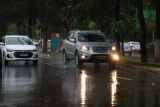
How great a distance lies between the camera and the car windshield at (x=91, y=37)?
30.5 meters

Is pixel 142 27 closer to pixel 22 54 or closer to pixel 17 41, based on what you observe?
pixel 22 54

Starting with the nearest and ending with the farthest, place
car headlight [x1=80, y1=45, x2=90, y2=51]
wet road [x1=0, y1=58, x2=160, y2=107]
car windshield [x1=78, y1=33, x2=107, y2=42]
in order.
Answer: wet road [x1=0, y1=58, x2=160, y2=107], car headlight [x1=80, y1=45, x2=90, y2=51], car windshield [x1=78, y1=33, x2=107, y2=42]

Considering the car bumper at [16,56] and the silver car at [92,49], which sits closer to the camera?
the silver car at [92,49]

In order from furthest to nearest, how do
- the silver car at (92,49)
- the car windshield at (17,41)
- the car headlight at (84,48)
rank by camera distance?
the car windshield at (17,41), the car headlight at (84,48), the silver car at (92,49)

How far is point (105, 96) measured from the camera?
14.8 metres

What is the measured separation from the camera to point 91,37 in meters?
Answer: 30.8

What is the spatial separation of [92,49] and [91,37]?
56.6 inches

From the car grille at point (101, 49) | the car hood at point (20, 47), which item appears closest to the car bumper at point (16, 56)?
the car hood at point (20, 47)

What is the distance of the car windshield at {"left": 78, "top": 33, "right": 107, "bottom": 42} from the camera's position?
30.5 metres

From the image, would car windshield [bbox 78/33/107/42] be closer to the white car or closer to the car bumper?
the white car

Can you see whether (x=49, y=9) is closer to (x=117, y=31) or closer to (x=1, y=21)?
(x=1, y=21)

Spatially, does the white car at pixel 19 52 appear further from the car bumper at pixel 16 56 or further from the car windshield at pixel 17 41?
→ the car windshield at pixel 17 41

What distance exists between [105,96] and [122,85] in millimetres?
3391

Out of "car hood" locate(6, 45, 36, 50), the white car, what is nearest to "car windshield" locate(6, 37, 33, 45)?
the white car
